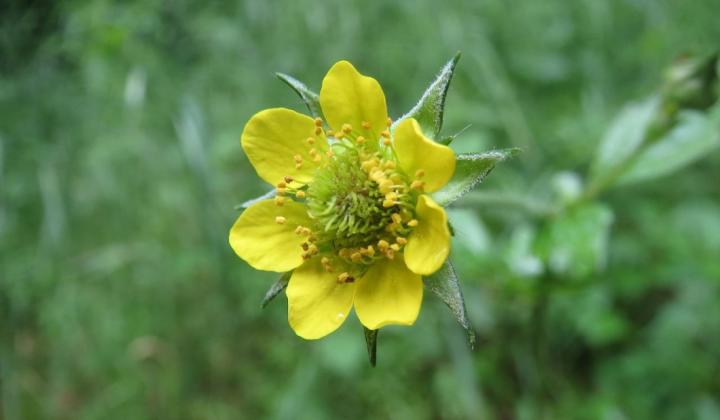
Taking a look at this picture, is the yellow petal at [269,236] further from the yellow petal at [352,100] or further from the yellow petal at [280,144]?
the yellow petal at [352,100]

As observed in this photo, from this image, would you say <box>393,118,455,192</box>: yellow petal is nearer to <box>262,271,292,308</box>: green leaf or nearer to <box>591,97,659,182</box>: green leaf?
<box>262,271,292,308</box>: green leaf

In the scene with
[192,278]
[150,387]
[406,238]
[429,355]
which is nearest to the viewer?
[406,238]

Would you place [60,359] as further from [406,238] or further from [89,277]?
[406,238]

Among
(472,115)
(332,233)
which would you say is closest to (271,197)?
(332,233)

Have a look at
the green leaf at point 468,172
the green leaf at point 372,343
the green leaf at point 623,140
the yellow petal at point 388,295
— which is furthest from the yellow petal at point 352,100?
the green leaf at point 623,140

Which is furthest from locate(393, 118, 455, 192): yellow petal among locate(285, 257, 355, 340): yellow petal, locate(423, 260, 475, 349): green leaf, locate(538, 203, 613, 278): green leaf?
locate(538, 203, 613, 278): green leaf

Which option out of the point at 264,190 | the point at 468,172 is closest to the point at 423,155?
the point at 468,172

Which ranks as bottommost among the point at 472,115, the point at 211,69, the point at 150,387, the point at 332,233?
the point at 150,387
